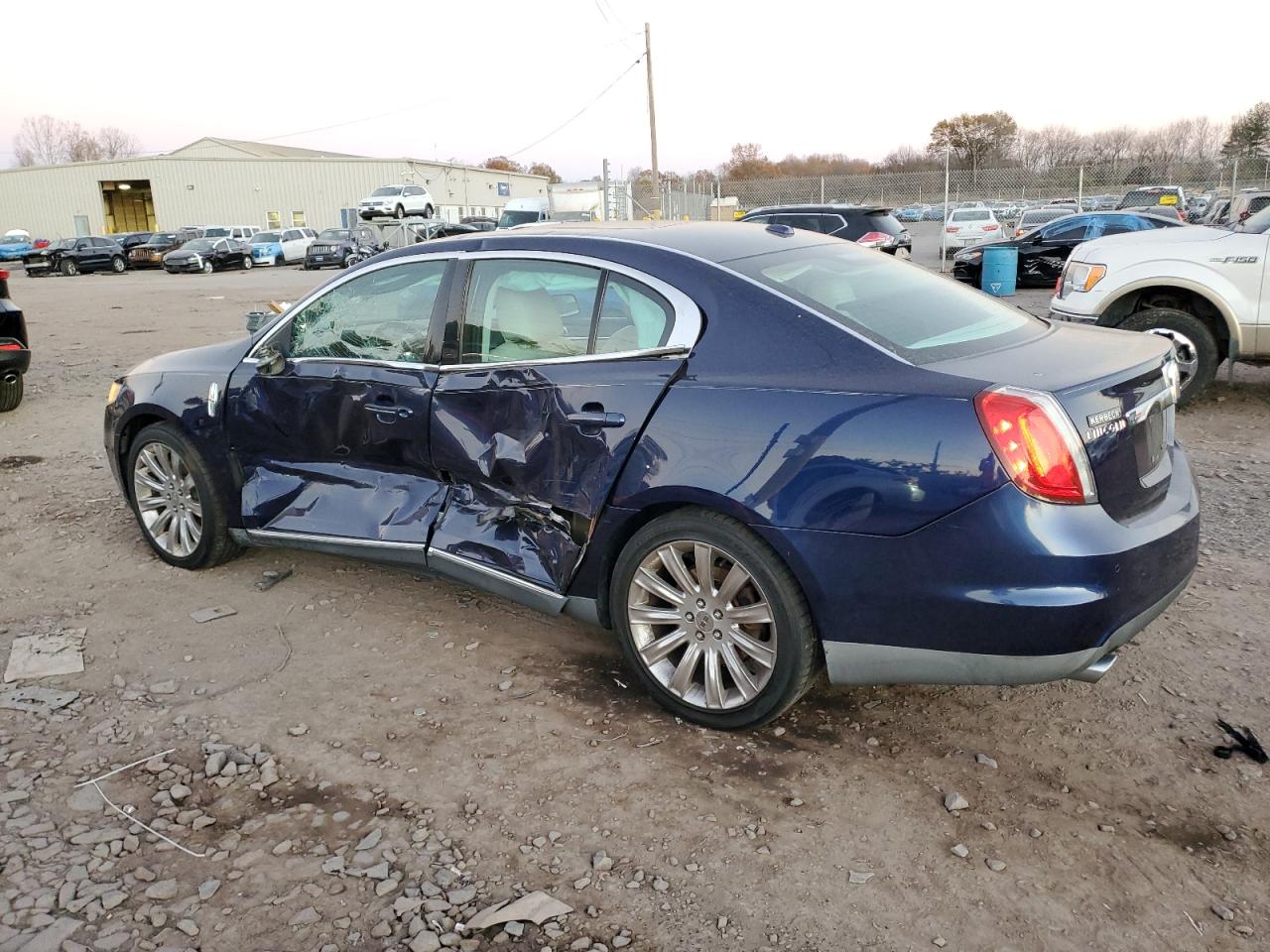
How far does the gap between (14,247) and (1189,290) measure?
173ft

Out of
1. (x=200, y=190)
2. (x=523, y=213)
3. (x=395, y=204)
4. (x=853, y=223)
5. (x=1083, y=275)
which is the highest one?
(x=200, y=190)

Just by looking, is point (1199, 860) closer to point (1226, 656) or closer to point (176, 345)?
point (1226, 656)

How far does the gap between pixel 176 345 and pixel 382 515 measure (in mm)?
11064

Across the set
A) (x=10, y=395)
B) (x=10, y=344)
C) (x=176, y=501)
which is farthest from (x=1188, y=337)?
(x=10, y=395)

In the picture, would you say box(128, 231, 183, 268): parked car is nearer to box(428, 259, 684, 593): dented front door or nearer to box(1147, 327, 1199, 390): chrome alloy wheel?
box(1147, 327, 1199, 390): chrome alloy wheel

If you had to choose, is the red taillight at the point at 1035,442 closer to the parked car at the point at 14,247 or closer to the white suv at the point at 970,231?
Result: the white suv at the point at 970,231

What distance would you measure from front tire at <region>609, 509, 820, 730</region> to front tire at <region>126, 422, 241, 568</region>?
92.3 inches

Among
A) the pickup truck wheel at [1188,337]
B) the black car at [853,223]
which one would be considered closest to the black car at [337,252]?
the black car at [853,223]

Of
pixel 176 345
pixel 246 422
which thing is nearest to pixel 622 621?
pixel 246 422

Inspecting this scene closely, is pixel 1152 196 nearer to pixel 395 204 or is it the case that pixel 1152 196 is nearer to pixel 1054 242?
pixel 1054 242

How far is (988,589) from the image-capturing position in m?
2.81

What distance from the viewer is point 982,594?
282cm

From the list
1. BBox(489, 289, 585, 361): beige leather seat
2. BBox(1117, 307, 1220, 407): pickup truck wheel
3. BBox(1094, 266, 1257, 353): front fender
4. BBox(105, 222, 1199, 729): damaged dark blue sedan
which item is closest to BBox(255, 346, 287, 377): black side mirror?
BBox(105, 222, 1199, 729): damaged dark blue sedan

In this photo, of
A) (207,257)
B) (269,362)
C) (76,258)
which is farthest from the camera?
(76,258)
